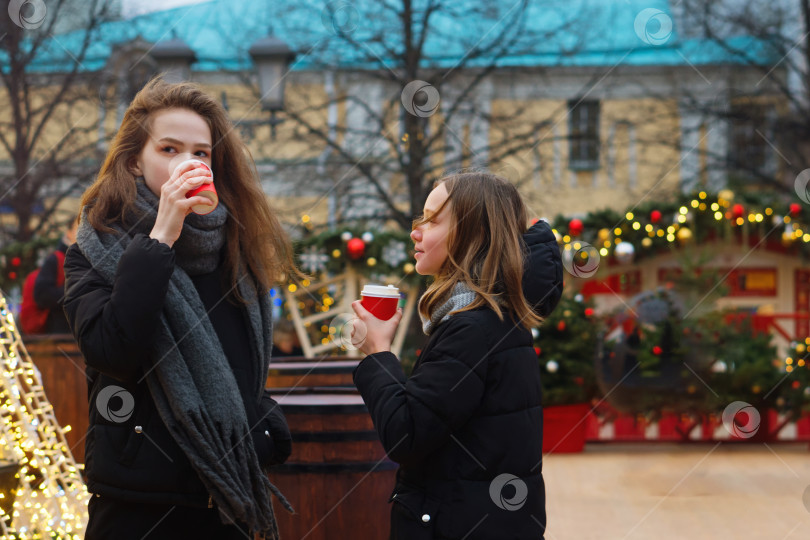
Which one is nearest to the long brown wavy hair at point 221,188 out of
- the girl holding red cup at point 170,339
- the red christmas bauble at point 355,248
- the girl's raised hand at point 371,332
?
the girl holding red cup at point 170,339

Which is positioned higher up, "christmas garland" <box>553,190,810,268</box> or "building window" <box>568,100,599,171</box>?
"building window" <box>568,100,599,171</box>

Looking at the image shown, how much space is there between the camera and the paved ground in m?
4.97

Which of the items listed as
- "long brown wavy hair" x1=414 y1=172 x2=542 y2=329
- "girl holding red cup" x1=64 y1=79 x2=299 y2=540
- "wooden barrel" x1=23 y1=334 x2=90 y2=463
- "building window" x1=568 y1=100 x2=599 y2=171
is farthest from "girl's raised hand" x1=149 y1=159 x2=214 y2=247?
"building window" x1=568 y1=100 x2=599 y2=171

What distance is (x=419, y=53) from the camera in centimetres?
1173

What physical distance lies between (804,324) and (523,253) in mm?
9757

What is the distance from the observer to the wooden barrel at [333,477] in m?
2.99

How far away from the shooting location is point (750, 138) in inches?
675

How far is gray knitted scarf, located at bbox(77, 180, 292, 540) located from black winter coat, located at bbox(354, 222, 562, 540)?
33cm

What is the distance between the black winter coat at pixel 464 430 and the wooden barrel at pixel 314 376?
1.53 m

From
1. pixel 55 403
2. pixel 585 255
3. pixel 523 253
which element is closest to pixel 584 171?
pixel 585 255

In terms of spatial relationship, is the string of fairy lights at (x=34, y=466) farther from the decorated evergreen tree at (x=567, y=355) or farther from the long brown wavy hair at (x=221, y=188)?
the decorated evergreen tree at (x=567, y=355)

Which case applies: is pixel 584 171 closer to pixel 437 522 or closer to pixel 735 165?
pixel 735 165

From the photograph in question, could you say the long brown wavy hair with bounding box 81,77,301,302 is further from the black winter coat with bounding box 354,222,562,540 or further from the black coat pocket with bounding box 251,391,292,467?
the black winter coat with bounding box 354,222,562,540

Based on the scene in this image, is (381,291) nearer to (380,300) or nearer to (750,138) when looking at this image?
(380,300)
